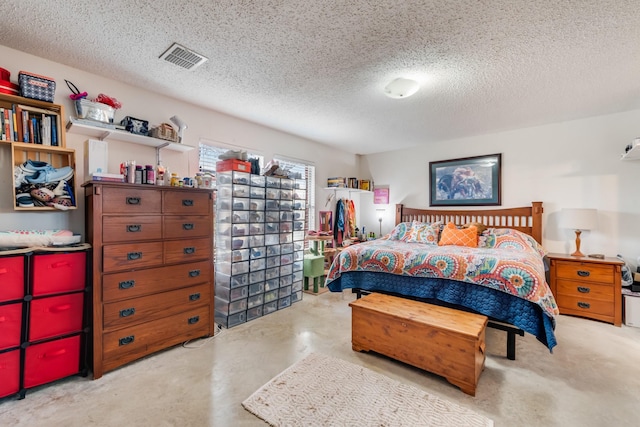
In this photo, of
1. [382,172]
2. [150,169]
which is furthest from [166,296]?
[382,172]

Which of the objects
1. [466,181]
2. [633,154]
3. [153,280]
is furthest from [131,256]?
[633,154]

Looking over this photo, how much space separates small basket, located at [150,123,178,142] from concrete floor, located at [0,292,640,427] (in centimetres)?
200

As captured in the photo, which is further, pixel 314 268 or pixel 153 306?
pixel 314 268

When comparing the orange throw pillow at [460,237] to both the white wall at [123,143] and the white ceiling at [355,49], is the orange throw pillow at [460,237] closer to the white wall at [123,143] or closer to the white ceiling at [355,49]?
the white ceiling at [355,49]

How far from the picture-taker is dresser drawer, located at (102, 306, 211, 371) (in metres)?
2.15

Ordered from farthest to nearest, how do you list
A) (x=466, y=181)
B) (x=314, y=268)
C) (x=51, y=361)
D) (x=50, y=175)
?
(x=466, y=181) → (x=314, y=268) → (x=50, y=175) → (x=51, y=361)

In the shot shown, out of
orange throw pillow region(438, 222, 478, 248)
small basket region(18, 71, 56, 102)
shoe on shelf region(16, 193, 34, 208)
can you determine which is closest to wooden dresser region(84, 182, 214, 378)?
shoe on shelf region(16, 193, 34, 208)

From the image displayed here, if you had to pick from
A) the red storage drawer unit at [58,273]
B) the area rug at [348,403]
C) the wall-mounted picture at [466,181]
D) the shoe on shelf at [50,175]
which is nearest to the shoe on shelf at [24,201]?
the shoe on shelf at [50,175]

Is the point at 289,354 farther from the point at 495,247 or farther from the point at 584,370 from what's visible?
the point at 495,247

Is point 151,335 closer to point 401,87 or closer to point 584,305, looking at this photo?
point 401,87

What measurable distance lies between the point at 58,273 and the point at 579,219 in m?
5.19

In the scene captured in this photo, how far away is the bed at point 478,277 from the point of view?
2.24 m

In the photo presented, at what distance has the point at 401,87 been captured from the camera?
2.61 m

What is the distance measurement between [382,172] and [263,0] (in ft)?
14.3
